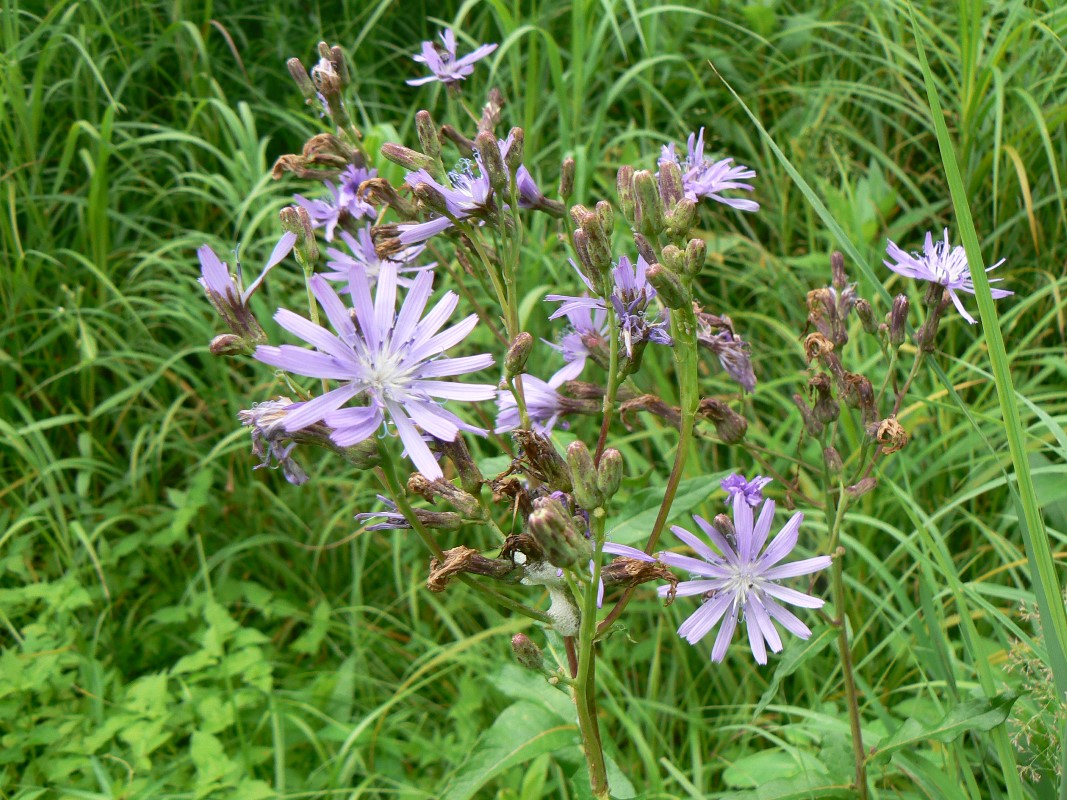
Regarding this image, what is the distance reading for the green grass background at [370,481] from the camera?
2348 mm

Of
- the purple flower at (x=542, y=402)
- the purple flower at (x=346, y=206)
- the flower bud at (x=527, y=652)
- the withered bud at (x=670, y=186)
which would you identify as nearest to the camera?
the flower bud at (x=527, y=652)

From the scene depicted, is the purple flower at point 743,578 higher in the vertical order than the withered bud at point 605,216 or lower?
lower

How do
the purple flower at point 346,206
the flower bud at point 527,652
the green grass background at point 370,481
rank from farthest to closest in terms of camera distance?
the green grass background at point 370,481
the purple flower at point 346,206
the flower bud at point 527,652

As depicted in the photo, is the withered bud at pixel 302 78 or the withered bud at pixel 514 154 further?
the withered bud at pixel 302 78

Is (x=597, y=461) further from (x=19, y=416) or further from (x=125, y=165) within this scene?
(x=125, y=165)

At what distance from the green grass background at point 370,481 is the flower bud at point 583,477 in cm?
45

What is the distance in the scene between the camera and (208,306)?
3.40 metres

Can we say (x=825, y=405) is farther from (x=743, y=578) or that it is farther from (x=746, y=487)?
(x=743, y=578)

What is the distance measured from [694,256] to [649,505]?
0.55m

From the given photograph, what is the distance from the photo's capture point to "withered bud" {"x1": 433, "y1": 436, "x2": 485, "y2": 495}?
1396mm

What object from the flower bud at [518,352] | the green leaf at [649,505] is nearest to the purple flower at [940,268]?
the green leaf at [649,505]

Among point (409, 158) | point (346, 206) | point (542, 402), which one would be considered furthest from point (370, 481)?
point (409, 158)

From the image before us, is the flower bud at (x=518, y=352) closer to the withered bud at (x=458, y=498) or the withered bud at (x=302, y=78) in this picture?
the withered bud at (x=458, y=498)

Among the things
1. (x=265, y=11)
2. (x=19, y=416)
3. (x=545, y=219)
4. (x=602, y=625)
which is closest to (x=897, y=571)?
(x=602, y=625)
